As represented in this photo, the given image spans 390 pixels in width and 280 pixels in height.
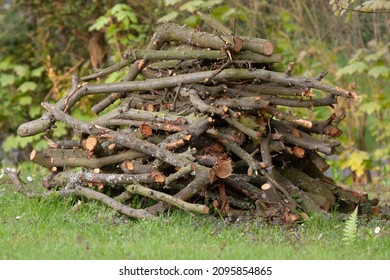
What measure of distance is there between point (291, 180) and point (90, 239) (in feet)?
7.22

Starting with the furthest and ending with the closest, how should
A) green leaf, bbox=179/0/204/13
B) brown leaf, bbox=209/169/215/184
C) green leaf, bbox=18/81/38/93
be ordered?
green leaf, bbox=18/81/38/93, green leaf, bbox=179/0/204/13, brown leaf, bbox=209/169/215/184

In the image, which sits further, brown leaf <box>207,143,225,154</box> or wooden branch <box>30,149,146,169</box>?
wooden branch <box>30,149,146,169</box>

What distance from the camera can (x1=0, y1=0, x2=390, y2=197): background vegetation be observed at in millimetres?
12188

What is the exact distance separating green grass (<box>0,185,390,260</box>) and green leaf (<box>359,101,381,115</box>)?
16.8 feet

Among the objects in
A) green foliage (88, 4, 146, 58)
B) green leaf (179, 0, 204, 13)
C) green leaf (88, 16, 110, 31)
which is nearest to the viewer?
green leaf (179, 0, 204, 13)

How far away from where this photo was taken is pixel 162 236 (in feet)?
19.6

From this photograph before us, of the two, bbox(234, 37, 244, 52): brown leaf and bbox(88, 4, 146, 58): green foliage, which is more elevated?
bbox(234, 37, 244, 52): brown leaf

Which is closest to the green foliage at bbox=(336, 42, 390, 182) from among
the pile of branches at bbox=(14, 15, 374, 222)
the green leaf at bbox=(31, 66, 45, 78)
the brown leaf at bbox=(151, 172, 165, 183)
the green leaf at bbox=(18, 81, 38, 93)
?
the pile of branches at bbox=(14, 15, 374, 222)

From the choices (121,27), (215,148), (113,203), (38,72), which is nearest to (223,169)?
(215,148)

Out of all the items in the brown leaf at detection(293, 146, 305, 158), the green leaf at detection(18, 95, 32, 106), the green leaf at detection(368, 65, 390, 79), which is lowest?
the green leaf at detection(18, 95, 32, 106)

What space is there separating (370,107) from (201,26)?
3.04 metres

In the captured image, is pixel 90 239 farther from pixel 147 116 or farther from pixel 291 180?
pixel 291 180

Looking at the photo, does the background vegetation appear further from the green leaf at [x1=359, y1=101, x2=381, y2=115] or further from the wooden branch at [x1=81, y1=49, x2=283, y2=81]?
the wooden branch at [x1=81, y1=49, x2=283, y2=81]

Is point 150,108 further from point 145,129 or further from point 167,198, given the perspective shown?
point 167,198
